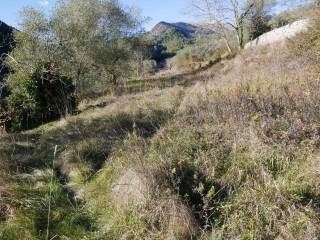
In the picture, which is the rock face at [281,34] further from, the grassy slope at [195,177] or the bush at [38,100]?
the grassy slope at [195,177]

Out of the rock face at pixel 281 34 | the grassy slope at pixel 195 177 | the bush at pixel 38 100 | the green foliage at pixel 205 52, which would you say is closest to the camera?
the grassy slope at pixel 195 177

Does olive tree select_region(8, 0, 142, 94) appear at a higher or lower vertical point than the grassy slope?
higher

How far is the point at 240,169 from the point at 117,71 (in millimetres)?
16943

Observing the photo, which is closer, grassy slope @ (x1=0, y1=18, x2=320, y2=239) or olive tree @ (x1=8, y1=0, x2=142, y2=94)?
grassy slope @ (x1=0, y1=18, x2=320, y2=239)

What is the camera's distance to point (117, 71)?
2077cm

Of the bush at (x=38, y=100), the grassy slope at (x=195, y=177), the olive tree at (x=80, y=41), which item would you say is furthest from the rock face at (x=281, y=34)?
the grassy slope at (x=195, y=177)

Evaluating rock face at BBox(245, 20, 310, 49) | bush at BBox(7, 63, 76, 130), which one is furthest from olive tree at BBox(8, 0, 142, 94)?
rock face at BBox(245, 20, 310, 49)

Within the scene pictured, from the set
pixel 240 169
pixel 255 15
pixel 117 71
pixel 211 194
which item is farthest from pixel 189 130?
pixel 255 15

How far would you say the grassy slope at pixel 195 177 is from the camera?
3.75 meters

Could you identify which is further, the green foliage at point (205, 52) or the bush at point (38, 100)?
the green foliage at point (205, 52)

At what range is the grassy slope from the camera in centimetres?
375

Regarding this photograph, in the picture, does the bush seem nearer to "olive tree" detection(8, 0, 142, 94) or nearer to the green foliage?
"olive tree" detection(8, 0, 142, 94)

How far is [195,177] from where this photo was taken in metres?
4.30

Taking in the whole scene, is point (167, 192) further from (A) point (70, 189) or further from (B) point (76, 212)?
(A) point (70, 189)
